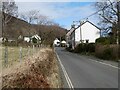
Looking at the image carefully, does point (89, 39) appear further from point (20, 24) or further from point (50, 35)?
point (20, 24)

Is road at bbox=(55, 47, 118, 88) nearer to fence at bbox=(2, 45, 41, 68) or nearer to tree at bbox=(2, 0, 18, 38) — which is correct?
fence at bbox=(2, 45, 41, 68)

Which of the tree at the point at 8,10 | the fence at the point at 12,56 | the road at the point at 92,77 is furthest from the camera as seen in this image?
the tree at the point at 8,10

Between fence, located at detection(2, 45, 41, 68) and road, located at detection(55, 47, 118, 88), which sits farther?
fence, located at detection(2, 45, 41, 68)

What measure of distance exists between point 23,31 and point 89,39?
102 feet

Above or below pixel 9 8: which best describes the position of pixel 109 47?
below

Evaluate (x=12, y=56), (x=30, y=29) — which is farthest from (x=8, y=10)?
(x=12, y=56)

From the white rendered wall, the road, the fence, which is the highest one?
the white rendered wall

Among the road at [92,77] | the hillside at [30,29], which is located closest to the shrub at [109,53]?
the road at [92,77]

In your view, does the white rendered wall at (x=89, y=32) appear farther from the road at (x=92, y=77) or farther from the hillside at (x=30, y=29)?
the road at (x=92, y=77)

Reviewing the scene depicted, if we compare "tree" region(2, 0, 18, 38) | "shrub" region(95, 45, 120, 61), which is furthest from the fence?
"tree" region(2, 0, 18, 38)

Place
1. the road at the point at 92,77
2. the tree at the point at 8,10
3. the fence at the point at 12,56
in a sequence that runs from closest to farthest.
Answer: the road at the point at 92,77, the fence at the point at 12,56, the tree at the point at 8,10

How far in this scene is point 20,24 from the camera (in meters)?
106

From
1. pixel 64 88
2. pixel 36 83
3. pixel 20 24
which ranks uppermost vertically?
pixel 20 24

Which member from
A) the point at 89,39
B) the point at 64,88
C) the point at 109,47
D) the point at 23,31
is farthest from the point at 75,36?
the point at 64,88
